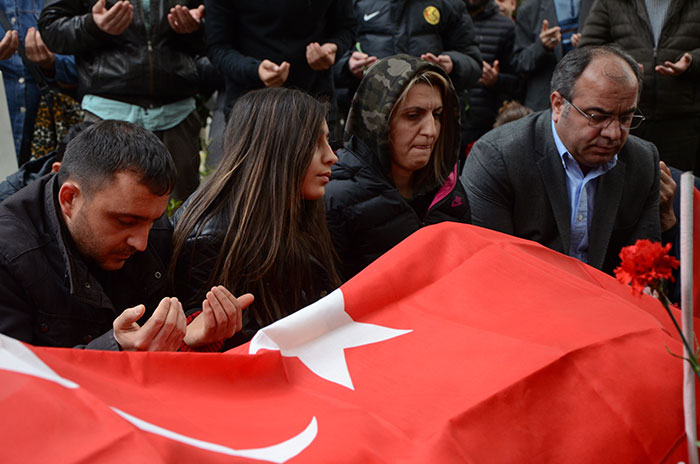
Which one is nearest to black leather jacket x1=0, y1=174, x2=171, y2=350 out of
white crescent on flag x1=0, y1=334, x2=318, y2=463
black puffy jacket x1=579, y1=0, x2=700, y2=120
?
white crescent on flag x1=0, y1=334, x2=318, y2=463

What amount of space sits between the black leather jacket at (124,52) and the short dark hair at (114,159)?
1.84m

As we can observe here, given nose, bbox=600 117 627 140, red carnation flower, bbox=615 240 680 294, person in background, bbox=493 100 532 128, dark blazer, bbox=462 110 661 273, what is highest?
red carnation flower, bbox=615 240 680 294

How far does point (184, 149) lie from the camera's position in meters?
4.73

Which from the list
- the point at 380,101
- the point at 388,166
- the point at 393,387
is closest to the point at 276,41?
the point at 380,101

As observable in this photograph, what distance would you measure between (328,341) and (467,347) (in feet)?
1.25

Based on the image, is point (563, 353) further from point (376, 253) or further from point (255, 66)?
point (255, 66)

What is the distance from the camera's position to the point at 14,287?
93.7 inches

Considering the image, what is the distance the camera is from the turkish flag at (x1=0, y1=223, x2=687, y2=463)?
1.50 meters

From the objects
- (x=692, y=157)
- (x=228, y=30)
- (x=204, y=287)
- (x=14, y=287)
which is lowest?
(x=692, y=157)

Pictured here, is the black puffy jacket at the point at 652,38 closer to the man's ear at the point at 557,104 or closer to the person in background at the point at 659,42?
the person in background at the point at 659,42

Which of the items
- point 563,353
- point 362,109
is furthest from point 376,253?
point 563,353

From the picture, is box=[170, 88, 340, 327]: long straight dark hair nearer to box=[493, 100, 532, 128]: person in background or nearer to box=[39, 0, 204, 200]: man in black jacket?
box=[39, 0, 204, 200]: man in black jacket

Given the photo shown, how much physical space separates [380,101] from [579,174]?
1.04 meters

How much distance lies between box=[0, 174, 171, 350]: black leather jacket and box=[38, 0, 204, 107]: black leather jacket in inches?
74.1
